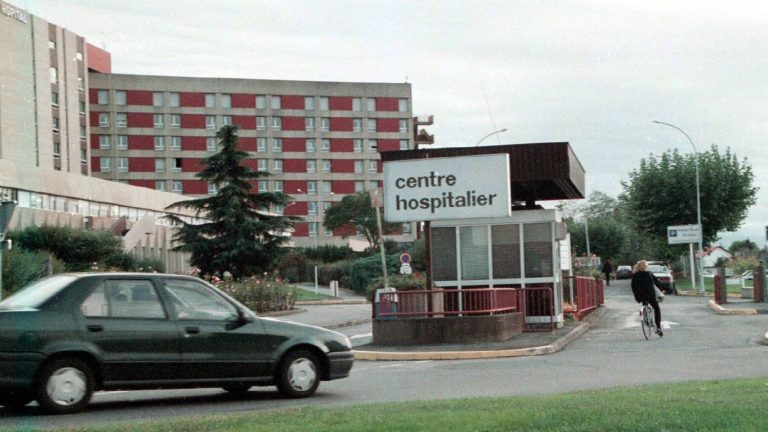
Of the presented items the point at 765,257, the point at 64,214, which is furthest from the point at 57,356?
the point at 64,214

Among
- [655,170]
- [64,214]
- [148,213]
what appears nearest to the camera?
[64,214]

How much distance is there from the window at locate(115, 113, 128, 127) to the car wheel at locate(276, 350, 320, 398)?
94.4 meters

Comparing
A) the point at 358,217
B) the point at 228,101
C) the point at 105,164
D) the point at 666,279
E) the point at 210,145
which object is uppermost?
the point at 228,101

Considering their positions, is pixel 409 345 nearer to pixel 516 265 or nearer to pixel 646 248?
pixel 516 265

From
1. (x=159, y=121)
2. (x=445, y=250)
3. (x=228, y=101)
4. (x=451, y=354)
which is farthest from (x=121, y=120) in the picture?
(x=451, y=354)

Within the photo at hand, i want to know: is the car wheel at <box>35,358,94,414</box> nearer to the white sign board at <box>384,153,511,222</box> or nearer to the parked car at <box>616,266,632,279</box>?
the white sign board at <box>384,153,511,222</box>

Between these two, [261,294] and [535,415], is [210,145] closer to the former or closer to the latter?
[261,294]

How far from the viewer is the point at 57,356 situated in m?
11.0

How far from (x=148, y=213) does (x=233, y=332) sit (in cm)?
6454

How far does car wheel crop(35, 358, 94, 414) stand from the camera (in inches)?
429

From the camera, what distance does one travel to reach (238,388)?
1316 centimetres

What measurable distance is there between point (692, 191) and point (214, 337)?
6079 centimetres

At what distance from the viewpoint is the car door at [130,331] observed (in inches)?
447

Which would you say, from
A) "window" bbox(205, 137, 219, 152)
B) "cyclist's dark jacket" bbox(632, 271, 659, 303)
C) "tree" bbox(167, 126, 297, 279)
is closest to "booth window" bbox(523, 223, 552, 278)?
"cyclist's dark jacket" bbox(632, 271, 659, 303)
